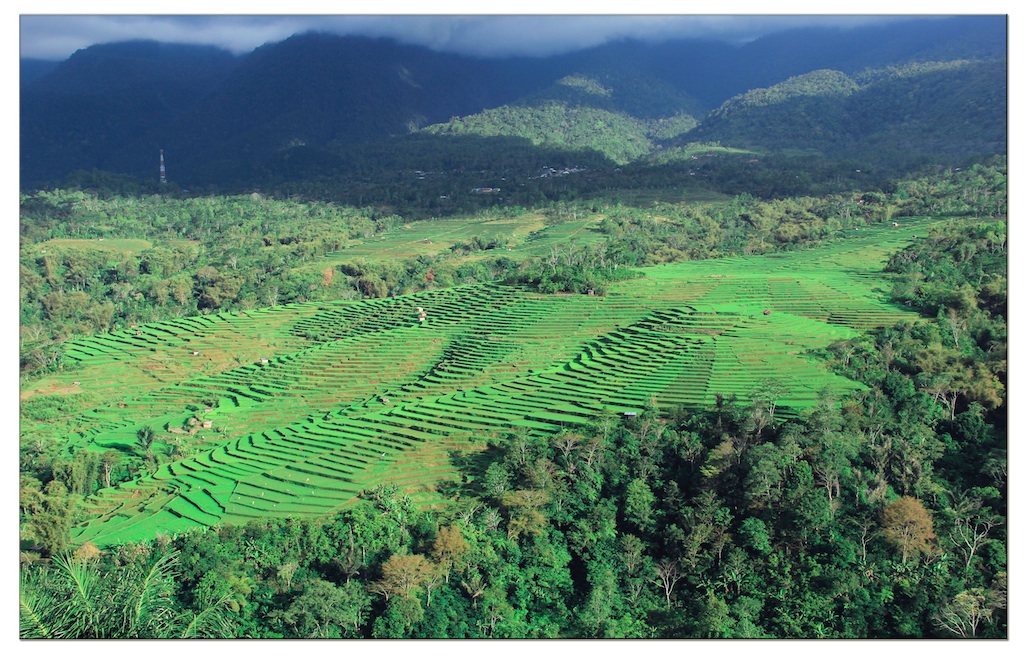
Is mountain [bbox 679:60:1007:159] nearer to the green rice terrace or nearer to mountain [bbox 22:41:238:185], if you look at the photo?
the green rice terrace

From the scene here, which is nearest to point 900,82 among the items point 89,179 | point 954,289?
point 954,289

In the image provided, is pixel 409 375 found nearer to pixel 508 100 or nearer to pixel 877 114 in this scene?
pixel 877 114

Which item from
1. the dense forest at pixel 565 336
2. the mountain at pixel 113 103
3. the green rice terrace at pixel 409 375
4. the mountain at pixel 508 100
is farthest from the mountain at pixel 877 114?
the mountain at pixel 113 103

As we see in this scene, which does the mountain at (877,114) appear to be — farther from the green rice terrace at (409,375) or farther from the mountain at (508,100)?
the green rice terrace at (409,375)

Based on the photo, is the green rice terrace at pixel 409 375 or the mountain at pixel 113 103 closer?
the green rice terrace at pixel 409 375

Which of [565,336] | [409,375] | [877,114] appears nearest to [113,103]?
[877,114]
